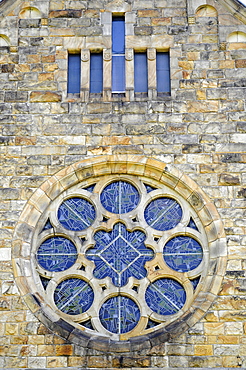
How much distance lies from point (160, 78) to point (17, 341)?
203 inches

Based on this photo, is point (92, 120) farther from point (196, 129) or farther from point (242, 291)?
point (242, 291)

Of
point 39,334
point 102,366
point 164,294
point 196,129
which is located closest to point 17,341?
point 39,334

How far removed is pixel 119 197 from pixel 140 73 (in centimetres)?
231

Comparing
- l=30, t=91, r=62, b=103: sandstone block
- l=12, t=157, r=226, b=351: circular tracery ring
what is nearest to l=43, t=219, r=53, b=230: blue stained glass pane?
l=12, t=157, r=226, b=351: circular tracery ring

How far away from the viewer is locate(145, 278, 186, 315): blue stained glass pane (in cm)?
1434

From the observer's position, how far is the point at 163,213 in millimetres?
15062

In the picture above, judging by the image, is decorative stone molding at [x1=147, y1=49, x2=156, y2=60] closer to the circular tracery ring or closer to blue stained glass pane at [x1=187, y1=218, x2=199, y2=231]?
the circular tracery ring

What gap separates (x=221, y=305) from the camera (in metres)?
14.0

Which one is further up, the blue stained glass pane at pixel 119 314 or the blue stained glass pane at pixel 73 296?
the blue stained glass pane at pixel 73 296

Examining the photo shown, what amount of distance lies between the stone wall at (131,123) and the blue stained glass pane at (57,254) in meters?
0.58

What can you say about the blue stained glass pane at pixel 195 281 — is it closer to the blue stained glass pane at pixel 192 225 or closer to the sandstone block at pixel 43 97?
the blue stained glass pane at pixel 192 225

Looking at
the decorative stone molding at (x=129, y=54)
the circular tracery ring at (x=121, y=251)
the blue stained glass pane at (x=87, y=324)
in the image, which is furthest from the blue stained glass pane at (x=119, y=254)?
the decorative stone molding at (x=129, y=54)

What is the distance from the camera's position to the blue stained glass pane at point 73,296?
1436cm

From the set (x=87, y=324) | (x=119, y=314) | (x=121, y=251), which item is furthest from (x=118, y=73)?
(x=87, y=324)
